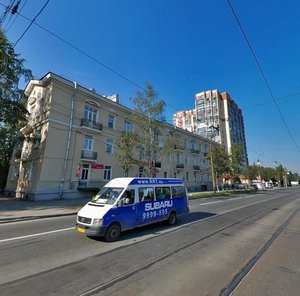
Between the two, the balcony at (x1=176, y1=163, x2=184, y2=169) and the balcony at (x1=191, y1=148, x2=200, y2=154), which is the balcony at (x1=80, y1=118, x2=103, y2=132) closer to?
the balcony at (x1=176, y1=163, x2=184, y2=169)

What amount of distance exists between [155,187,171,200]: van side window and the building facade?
563 inches

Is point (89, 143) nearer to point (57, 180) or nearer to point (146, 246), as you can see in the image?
point (57, 180)

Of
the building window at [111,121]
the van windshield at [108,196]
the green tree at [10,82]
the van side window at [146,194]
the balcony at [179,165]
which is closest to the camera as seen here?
the van windshield at [108,196]

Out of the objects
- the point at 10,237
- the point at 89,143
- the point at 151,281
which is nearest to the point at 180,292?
the point at 151,281

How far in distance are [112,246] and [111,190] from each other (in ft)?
7.26


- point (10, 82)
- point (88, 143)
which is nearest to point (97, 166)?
point (88, 143)

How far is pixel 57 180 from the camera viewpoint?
21.8m

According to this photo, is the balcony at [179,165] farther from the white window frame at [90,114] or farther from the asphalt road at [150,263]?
the asphalt road at [150,263]

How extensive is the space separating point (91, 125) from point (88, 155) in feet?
11.8

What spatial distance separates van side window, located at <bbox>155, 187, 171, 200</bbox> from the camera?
30.6ft

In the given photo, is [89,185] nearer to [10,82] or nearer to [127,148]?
[127,148]

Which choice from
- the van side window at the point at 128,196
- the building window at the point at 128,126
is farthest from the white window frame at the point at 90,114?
the van side window at the point at 128,196

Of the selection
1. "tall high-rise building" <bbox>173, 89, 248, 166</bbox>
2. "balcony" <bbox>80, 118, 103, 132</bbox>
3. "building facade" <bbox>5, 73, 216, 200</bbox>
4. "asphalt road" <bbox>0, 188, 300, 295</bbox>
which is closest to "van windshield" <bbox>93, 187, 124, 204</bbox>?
"asphalt road" <bbox>0, 188, 300, 295</bbox>

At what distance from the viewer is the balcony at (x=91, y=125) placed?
79.8 ft
